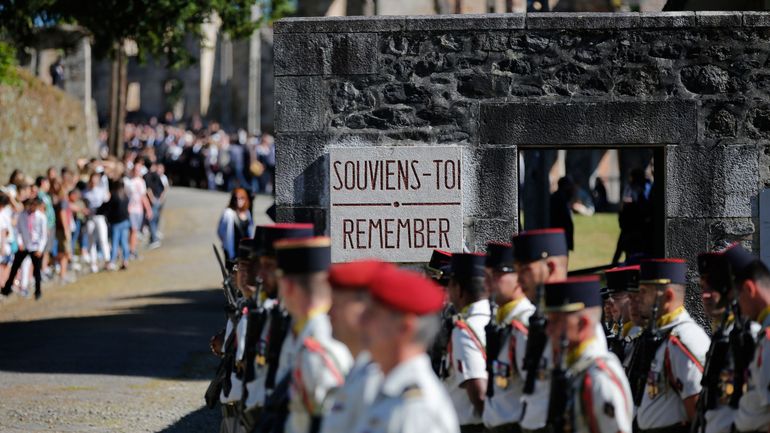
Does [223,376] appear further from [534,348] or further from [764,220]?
[764,220]

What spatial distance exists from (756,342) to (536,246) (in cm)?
115

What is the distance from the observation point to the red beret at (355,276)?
5098mm

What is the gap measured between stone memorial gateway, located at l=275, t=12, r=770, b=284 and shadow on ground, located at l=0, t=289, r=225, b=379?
3805 mm

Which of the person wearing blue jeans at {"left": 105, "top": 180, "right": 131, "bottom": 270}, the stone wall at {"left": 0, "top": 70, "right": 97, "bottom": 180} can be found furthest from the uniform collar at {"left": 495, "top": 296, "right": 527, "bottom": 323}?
the stone wall at {"left": 0, "top": 70, "right": 97, "bottom": 180}

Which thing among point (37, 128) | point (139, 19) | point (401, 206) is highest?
point (139, 19)

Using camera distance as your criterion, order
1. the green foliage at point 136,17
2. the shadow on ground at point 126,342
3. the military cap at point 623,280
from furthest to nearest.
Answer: the green foliage at point 136,17 < the shadow on ground at point 126,342 < the military cap at point 623,280

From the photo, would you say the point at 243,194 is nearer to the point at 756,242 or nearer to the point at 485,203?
the point at 485,203

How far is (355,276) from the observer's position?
5.15m

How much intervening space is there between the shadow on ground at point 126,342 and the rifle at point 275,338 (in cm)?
700

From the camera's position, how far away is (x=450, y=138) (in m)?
11.6

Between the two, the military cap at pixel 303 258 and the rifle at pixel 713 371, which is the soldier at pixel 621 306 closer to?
the rifle at pixel 713 371

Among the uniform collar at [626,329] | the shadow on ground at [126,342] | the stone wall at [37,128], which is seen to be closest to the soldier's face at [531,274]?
the uniform collar at [626,329]

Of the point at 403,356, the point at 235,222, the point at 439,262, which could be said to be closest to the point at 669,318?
the point at 439,262

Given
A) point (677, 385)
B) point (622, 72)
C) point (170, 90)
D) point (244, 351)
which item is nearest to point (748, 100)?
point (622, 72)
